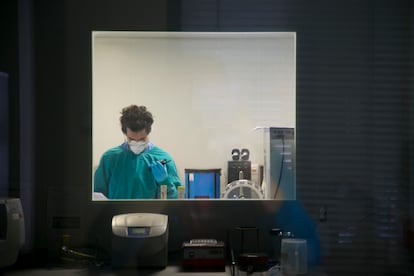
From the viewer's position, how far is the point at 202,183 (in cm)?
309

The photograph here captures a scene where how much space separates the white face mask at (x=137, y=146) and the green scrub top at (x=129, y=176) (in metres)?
0.03

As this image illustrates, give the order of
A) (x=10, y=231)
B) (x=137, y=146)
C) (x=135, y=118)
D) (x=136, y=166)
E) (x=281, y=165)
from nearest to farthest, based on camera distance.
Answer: (x=10, y=231)
(x=281, y=165)
(x=136, y=166)
(x=137, y=146)
(x=135, y=118)

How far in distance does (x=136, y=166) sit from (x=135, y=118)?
1.44 ft

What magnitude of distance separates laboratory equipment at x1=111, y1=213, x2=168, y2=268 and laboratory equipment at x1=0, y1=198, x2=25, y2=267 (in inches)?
21.8

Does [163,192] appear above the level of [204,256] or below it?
above

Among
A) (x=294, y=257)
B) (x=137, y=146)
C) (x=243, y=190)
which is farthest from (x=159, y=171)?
(x=294, y=257)

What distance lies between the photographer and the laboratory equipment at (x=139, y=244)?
2350mm

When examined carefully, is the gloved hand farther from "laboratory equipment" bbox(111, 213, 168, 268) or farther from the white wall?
"laboratory equipment" bbox(111, 213, 168, 268)

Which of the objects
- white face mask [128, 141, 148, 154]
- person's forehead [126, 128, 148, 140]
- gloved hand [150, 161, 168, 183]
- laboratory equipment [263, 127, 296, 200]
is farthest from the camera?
person's forehead [126, 128, 148, 140]

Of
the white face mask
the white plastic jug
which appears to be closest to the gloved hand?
the white face mask

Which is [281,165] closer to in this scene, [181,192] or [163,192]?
[181,192]

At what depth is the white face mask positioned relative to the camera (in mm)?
3166

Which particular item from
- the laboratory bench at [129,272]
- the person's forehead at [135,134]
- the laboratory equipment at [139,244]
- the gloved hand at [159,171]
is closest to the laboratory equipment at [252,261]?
the laboratory bench at [129,272]

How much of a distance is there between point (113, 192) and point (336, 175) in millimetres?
1387
